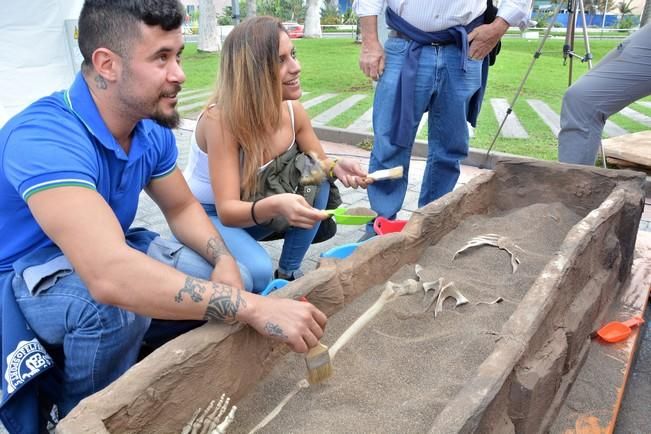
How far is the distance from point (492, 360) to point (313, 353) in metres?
0.55

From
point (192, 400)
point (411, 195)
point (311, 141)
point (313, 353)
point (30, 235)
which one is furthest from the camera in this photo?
point (411, 195)

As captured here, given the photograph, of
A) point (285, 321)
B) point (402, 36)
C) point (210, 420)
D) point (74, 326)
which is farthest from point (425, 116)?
point (210, 420)

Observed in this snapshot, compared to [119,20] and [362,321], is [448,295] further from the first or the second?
[119,20]

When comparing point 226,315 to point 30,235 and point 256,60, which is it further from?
point 256,60

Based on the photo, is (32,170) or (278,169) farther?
(278,169)

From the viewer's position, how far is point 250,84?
8.50ft

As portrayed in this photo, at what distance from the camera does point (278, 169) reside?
284 centimetres

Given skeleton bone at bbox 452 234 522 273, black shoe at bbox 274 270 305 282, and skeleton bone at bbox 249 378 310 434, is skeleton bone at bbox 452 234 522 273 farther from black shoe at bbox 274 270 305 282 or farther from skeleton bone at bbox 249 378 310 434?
skeleton bone at bbox 249 378 310 434

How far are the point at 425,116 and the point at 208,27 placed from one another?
44.5ft

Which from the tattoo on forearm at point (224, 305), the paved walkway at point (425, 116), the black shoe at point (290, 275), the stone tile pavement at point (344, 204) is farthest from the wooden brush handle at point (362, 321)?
the paved walkway at point (425, 116)

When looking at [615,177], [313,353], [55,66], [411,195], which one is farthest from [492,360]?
[55,66]

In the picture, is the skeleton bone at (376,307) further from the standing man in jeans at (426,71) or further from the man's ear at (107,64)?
the standing man in jeans at (426,71)

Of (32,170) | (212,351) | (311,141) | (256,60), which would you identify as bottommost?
(212,351)

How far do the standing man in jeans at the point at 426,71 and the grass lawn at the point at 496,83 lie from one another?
84.9 inches
